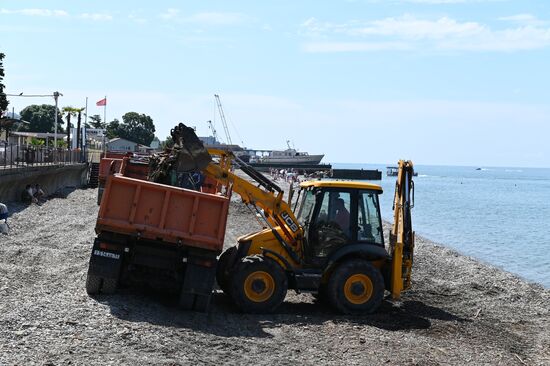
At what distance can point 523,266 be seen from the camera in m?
32.2

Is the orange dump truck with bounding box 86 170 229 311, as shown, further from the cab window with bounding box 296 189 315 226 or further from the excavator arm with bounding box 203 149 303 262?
the cab window with bounding box 296 189 315 226

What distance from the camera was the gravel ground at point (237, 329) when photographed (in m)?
10.7

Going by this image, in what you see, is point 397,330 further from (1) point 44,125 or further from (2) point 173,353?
(1) point 44,125

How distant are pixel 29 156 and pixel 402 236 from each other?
107ft

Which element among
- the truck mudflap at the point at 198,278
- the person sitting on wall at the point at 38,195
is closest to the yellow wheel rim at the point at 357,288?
the truck mudflap at the point at 198,278

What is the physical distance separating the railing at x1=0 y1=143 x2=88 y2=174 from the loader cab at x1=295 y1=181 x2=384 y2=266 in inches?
915

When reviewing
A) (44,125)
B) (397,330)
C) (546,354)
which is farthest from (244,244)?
(44,125)

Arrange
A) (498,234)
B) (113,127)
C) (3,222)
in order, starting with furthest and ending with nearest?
(113,127), (498,234), (3,222)

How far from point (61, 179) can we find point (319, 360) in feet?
154

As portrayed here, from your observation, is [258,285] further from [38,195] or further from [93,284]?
[38,195]

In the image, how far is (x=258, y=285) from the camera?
14.0 m

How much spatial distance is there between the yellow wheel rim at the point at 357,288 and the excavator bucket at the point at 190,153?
129 inches

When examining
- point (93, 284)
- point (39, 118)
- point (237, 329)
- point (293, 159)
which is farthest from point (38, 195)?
point (293, 159)

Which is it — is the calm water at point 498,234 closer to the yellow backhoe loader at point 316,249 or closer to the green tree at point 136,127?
the yellow backhoe loader at point 316,249
